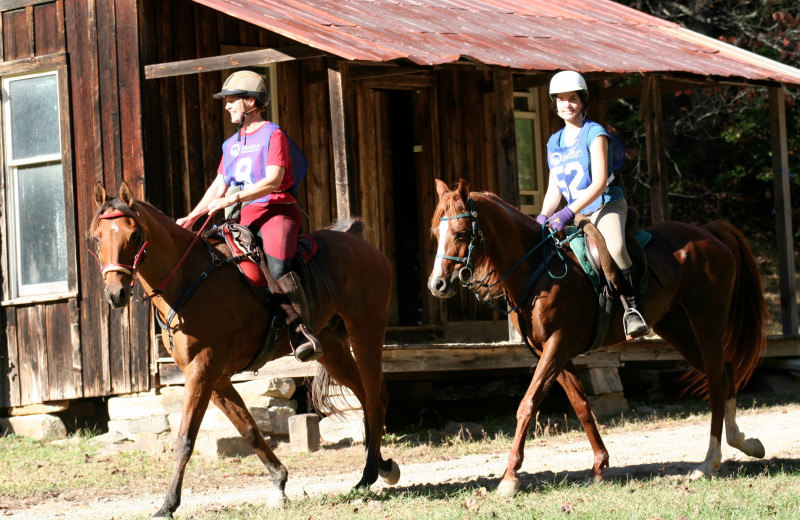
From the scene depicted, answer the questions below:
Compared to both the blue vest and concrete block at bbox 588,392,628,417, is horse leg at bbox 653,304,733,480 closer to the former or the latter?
the blue vest

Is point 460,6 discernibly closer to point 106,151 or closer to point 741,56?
point 741,56

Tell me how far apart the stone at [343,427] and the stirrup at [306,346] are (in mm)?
3134

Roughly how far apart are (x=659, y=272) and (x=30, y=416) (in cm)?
733

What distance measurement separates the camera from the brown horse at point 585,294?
7.23 metres

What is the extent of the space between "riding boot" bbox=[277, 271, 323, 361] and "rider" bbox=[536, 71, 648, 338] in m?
1.80

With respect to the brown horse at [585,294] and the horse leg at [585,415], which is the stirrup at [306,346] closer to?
the brown horse at [585,294]

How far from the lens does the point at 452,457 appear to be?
388 inches

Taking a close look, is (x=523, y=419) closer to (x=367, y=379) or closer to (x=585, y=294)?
(x=585, y=294)

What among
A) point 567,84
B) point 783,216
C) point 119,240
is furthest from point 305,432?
point 783,216

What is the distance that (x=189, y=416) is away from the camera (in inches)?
272

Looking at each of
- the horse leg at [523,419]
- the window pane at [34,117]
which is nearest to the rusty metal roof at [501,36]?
the window pane at [34,117]

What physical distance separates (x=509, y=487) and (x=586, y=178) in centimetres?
225

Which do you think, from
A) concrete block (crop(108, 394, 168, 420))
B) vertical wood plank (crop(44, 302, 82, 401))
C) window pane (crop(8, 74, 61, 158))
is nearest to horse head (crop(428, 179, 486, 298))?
concrete block (crop(108, 394, 168, 420))

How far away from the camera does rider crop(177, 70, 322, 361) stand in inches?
293
